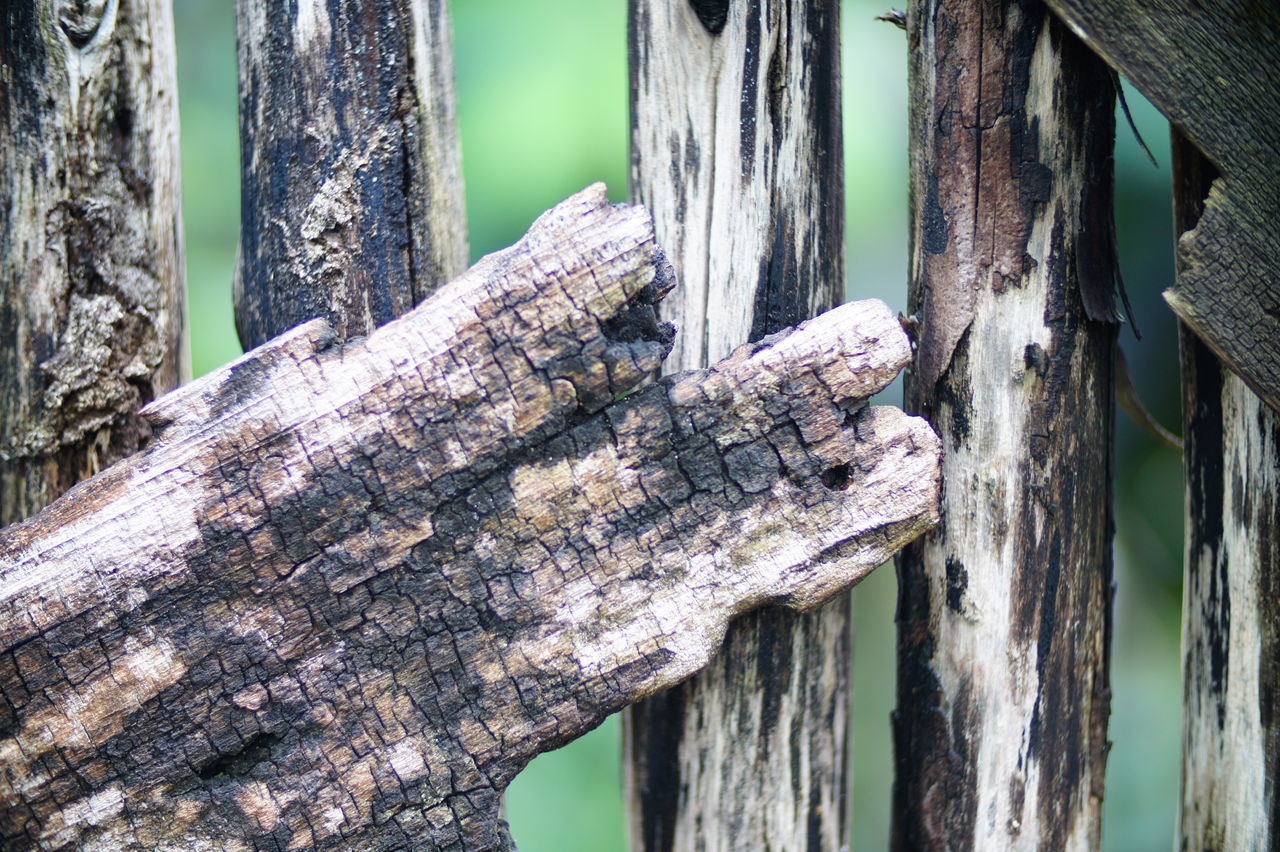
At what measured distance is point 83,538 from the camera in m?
0.88

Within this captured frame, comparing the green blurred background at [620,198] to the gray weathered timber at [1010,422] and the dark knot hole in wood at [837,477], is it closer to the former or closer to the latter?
the gray weathered timber at [1010,422]

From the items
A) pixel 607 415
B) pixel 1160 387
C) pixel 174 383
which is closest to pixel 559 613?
pixel 607 415

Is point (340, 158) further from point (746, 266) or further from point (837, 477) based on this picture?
point (837, 477)

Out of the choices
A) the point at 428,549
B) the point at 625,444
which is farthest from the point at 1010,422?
the point at 428,549

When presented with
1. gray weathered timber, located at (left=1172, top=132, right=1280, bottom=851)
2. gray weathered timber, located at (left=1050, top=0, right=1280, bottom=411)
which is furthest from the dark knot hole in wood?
gray weathered timber, located at (left=1172, top=132, right=1280, bottom=851)

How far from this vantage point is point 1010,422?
1.01 meters

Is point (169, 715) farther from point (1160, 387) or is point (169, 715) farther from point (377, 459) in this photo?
point (1160, 387)

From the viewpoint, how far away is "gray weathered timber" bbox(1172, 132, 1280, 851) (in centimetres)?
101

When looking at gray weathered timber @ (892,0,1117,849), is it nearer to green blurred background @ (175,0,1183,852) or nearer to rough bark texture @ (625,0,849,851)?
rough bark texture @ (625,0,849,851)

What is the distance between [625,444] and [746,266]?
0.31 meters

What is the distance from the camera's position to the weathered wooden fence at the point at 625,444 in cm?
88

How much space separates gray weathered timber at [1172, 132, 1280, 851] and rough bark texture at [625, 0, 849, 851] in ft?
1.47

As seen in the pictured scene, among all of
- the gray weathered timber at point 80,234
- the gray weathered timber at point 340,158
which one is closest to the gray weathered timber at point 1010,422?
the gray weathered timber at point 340,158

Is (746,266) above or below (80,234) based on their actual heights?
below
